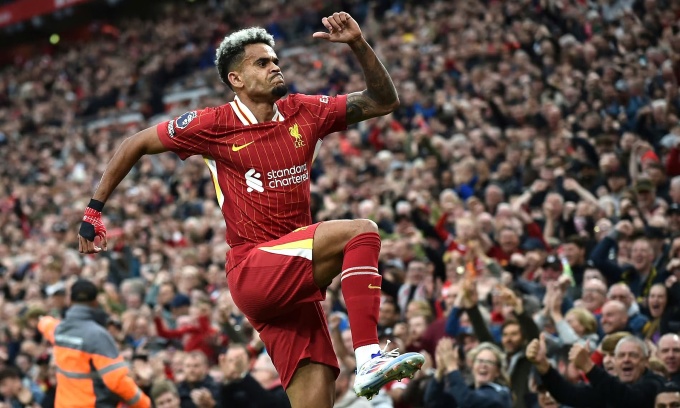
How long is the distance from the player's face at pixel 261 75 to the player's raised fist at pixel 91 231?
973 mm

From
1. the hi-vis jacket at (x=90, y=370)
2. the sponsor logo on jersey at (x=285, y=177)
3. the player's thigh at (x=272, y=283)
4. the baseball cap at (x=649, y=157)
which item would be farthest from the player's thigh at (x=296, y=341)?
the baseball cap at (x=649, y=157)

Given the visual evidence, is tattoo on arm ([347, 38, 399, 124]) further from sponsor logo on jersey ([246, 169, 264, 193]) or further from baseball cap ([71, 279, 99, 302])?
baseball cap ([71, 279, 99, 302])

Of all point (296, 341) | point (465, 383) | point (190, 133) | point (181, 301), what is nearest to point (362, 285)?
point (296, 341)

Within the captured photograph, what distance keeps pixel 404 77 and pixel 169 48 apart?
491 inches

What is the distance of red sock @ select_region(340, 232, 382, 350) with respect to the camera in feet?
16.4

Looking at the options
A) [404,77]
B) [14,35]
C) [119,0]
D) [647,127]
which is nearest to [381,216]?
[647,127]

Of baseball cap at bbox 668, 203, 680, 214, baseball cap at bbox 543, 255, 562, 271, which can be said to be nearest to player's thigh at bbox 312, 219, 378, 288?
baseball cap at bbox 543, 255, 562, 271

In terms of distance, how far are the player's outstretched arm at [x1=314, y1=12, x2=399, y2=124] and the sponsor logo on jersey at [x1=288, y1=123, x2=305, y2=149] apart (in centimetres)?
30

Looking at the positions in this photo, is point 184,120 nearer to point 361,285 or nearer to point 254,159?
point 254,159

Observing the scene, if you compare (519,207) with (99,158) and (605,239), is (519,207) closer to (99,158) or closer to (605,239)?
(605,239)

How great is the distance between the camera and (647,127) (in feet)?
38.9

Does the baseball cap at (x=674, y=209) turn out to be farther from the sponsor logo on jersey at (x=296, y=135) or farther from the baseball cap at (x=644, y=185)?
the sponsor logo on jersey at (x=296, y=135)

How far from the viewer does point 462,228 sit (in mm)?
10641

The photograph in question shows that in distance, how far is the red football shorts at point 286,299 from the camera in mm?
5113
